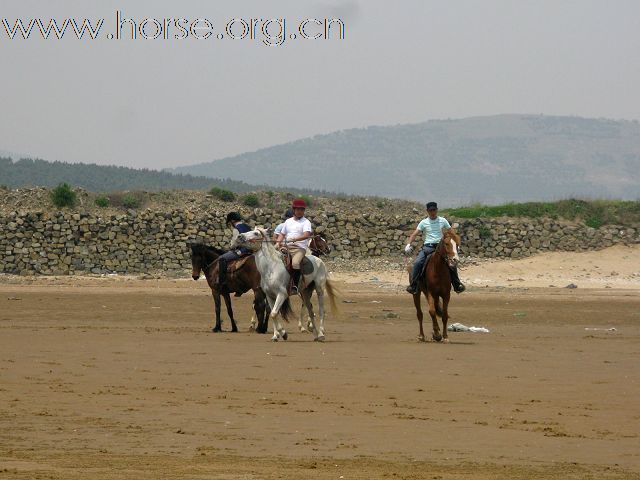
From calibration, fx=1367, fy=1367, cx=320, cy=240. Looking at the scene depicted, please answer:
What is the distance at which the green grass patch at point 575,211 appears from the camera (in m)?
50.2

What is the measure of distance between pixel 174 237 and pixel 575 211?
1491 cm

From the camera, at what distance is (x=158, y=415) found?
1207 centimetres

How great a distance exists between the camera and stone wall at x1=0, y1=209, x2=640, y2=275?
1869 inches

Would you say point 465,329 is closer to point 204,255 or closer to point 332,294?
point 332,294

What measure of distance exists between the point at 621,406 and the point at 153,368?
5.66 metres

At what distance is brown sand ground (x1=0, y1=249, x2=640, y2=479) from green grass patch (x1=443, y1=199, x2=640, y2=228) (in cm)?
2613

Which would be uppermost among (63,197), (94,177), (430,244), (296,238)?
(94,177)

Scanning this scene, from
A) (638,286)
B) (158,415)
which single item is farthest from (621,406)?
(638,286)

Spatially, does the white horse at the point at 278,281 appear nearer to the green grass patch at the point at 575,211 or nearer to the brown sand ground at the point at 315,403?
the brown sand ground at the point at 315,403

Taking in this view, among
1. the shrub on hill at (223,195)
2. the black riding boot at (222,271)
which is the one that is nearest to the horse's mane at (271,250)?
the black riding boot at (222,271)

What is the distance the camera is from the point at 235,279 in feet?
75.8

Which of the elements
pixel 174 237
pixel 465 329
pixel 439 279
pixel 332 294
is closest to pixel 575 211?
pixel 174 237

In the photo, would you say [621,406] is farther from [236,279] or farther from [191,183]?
[191,183]

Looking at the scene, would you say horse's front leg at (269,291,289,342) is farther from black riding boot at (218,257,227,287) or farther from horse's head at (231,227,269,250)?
black riding boot at (218,257,227,287)
